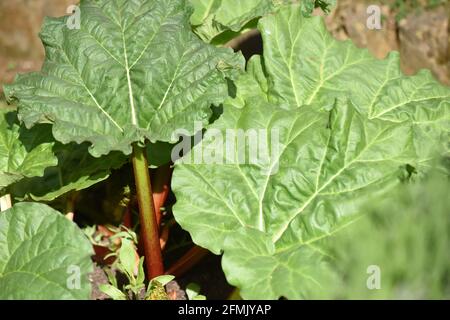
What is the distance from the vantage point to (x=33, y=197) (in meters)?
1.94

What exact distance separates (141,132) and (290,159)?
0.39 metres

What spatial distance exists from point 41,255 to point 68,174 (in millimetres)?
429

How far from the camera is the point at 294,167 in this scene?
1825 mm

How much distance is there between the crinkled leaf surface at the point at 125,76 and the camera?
6.12 feet

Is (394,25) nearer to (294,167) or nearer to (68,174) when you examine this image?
(294,167)

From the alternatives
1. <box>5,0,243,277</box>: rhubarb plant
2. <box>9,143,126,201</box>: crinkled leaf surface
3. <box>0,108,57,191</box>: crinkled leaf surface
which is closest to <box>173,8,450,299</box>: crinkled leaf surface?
<box>5,0,243,277</box>: rhubarb plant

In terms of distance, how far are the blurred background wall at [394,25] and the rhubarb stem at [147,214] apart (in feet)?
4.93

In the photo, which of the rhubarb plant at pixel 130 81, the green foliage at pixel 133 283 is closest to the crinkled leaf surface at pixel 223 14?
the rhubarb plant at pixel 130 81

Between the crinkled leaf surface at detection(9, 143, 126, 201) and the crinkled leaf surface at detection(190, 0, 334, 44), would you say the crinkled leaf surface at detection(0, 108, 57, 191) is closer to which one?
the crinkled leaf surface at detection(9, 143, 126, 201)

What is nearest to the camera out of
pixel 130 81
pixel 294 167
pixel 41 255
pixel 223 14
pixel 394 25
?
pixel 41 255

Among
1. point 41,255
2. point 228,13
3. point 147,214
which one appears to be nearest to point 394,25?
point 228,13
